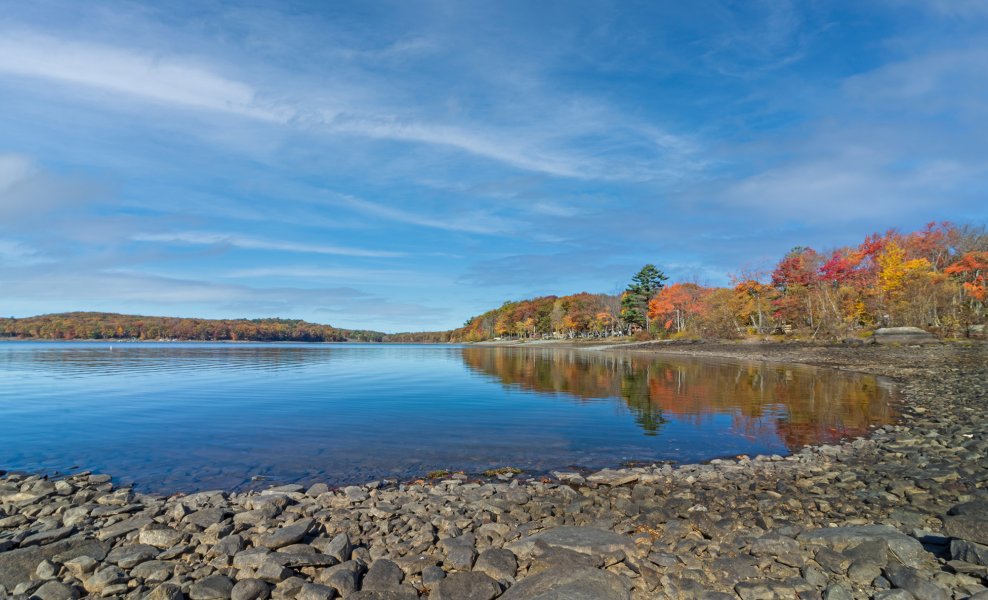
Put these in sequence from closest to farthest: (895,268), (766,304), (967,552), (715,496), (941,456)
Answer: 1. (967,552)
2. (715,496)
3. (941,456)
4. (895,268)
5. (766,304)

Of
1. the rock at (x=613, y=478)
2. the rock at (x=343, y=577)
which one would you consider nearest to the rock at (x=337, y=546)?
the rock at (x=343, y=577)

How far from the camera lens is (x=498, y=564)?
18.1 ft

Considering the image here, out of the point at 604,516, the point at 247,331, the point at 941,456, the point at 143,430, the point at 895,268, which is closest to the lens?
the point at 604,516

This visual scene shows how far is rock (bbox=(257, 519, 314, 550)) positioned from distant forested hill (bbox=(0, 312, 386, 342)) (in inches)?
7723

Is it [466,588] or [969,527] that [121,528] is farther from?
[969,527]

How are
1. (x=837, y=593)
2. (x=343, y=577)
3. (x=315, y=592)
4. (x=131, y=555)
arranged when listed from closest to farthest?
(x=837, y=593) < (x=315, y=592) < (x=343, y=577) < (x=131, y=555)

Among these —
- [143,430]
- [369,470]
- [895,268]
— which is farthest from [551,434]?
[895,268]

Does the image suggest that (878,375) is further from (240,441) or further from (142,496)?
(142,496)

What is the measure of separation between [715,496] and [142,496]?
374 inches

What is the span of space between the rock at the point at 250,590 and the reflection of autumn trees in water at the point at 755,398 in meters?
11.3

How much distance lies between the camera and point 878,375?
2797 cm

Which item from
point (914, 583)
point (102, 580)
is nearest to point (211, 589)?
point (102, 580)

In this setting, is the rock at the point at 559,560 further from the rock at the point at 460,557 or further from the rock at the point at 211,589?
the rock at the point at 211,589

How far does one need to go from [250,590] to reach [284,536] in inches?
47.1
